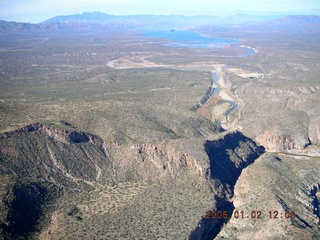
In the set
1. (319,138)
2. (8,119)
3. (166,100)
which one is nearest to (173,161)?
(8,119)

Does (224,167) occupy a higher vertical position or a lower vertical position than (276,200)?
lower

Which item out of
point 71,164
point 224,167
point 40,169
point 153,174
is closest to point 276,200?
point 224,167

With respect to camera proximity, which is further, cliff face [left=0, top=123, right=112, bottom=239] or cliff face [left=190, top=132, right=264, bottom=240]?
cliff face [left=190, top=132, right=264, bottom=240]

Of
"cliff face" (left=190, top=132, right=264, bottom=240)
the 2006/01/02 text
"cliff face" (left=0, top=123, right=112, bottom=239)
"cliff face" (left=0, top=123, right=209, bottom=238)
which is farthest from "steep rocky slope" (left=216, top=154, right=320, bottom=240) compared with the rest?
"cliff face" (left=0, top=123, right=112, bottom=239)

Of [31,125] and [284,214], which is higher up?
[31,125]

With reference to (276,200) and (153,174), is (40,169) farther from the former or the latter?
(276,200)

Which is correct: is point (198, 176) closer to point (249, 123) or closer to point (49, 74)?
point (249, 123)

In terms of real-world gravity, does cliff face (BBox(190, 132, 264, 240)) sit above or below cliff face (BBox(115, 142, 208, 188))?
below

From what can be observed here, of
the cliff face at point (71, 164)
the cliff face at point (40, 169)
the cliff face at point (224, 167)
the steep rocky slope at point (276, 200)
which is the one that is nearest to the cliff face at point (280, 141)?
the cliff face at point (224, 167)

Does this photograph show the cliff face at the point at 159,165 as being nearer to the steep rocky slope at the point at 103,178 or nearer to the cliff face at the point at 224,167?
the steep rocky slope at the point at 103,178

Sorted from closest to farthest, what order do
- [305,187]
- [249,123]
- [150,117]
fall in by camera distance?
[305,187], [150,117], [249,123]

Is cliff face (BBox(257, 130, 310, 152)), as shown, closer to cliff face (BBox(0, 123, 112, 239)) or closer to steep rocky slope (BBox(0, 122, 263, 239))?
steep rocky slope (BBox(0, 122, 263, 239))
